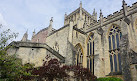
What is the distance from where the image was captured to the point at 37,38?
31359 millimetres

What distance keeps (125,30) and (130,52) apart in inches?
124

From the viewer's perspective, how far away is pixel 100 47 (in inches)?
681

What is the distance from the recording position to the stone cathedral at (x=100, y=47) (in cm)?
1261

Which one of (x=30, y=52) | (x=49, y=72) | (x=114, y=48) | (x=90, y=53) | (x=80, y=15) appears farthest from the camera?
(x=80, y=15)

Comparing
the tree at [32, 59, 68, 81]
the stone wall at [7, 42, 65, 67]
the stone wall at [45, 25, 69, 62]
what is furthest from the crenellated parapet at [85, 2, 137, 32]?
the tree at [32, 59, 68, 81]

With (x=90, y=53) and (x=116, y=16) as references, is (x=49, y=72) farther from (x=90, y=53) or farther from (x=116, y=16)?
(x=116, y=16)

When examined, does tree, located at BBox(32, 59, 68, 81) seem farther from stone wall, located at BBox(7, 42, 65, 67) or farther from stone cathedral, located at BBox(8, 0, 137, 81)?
stone wall, located at BBox(7, 42, 65, 67)

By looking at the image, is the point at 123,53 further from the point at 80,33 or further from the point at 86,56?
the point at 80,33

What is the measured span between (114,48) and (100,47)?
1.84 m

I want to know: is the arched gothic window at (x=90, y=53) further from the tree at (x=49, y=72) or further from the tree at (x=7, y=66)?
the tree at (x=7, y=66)

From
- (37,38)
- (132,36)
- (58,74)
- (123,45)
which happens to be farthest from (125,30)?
(37,38)

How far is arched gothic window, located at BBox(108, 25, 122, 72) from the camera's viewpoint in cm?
1543

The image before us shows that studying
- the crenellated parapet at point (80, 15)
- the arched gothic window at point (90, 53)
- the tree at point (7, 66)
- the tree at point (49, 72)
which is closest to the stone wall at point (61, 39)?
the arched gothic window at point (90, 53)

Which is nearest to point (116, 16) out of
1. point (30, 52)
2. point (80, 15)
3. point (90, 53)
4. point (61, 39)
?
point (90, 53)
